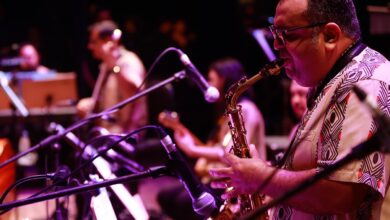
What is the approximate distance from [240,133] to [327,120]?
2.31ft

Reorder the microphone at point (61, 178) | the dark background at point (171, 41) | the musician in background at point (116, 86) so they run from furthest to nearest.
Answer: the dark background at point (171, 41) < the musician in background at point (116, 86) < the microphone at point (61, 178)

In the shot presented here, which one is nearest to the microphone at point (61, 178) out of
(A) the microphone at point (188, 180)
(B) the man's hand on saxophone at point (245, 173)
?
(A) the microphone at point (188, 180)

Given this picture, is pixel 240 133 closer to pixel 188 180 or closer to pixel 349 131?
pixel 188 180

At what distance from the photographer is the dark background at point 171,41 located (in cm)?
995

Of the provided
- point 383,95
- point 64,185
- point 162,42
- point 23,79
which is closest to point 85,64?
point 162,42

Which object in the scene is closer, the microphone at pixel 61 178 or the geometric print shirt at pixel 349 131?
the geometric print shirt at pixel 349 131

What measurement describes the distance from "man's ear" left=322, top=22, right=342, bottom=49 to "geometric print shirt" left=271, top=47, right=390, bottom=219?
104 millimetres

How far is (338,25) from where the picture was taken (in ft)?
7.65

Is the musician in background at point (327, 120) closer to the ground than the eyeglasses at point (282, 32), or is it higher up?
closer to the ground

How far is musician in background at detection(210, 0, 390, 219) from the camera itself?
6.88ft

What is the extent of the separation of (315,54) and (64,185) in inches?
47.7

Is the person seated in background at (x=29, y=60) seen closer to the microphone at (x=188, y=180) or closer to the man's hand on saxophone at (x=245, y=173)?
the microphone at (x=188, y=180)

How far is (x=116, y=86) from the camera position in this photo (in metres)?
6.30

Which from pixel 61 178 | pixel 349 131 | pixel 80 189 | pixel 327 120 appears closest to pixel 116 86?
pixel 61 178
